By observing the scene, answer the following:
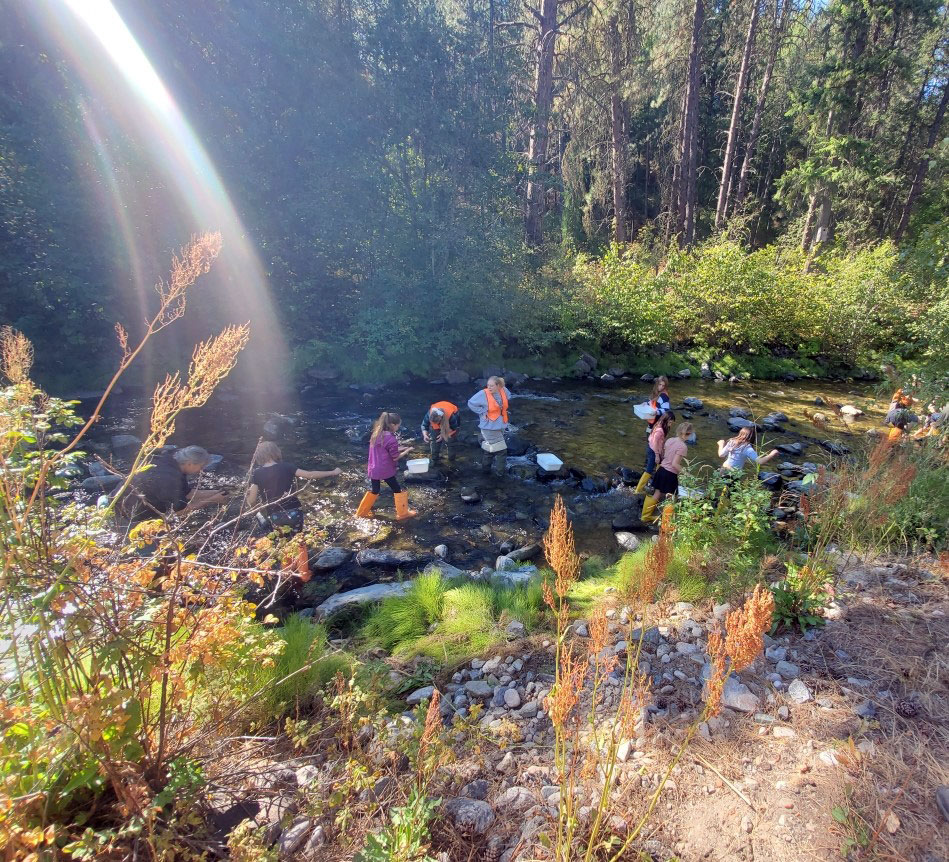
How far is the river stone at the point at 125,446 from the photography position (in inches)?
347

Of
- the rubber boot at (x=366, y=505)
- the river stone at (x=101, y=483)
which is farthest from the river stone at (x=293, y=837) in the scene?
the river stone at (x=101, y=483)

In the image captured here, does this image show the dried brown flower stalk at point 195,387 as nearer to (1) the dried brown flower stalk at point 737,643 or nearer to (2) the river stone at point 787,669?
(1) the dried brown flower stalk at point 737,643

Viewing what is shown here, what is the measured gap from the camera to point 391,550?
249 inches

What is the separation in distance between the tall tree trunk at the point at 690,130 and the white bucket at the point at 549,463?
16346 mm

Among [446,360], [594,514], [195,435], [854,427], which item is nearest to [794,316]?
[854,427]

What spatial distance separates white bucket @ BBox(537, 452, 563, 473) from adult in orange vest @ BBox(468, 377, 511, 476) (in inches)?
26.7

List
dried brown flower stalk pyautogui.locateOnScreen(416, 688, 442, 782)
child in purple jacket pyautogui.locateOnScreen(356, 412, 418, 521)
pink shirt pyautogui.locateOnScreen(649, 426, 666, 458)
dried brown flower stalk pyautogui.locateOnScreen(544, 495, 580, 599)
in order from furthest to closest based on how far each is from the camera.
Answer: pink shirt pyautogui.locateOnScreen(649, 426, 666, 458)
child in purple jacket pyautogui.locateOnScreen(356, 412, 418, 521)
dried brown flower stalk pyautogui.locateOnScreen(544, 495, 580, 599)
dried brown flower stalk pyautogui.locateOnScreen(416, 688, 442, 782)

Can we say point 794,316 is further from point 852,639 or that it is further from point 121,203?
point 121,203

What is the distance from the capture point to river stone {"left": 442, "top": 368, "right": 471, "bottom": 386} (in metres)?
15.1

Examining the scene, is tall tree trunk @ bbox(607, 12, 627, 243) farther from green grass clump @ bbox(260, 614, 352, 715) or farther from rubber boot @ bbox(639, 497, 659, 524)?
green grass clump @ bbox(260, 614, 352, 715)

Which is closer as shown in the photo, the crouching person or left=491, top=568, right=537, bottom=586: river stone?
left=491, top=568, right=537, bottom=586: river stone

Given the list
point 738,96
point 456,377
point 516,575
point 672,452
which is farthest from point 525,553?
point 738,96

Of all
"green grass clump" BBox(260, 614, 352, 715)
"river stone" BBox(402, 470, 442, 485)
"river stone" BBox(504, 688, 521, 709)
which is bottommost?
"river stone" BBox(402, 470, 442, 485)

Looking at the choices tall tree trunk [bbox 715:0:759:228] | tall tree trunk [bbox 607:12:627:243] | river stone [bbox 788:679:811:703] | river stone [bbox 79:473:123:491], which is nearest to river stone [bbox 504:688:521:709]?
river stone [bbox 788:679:811:703]
